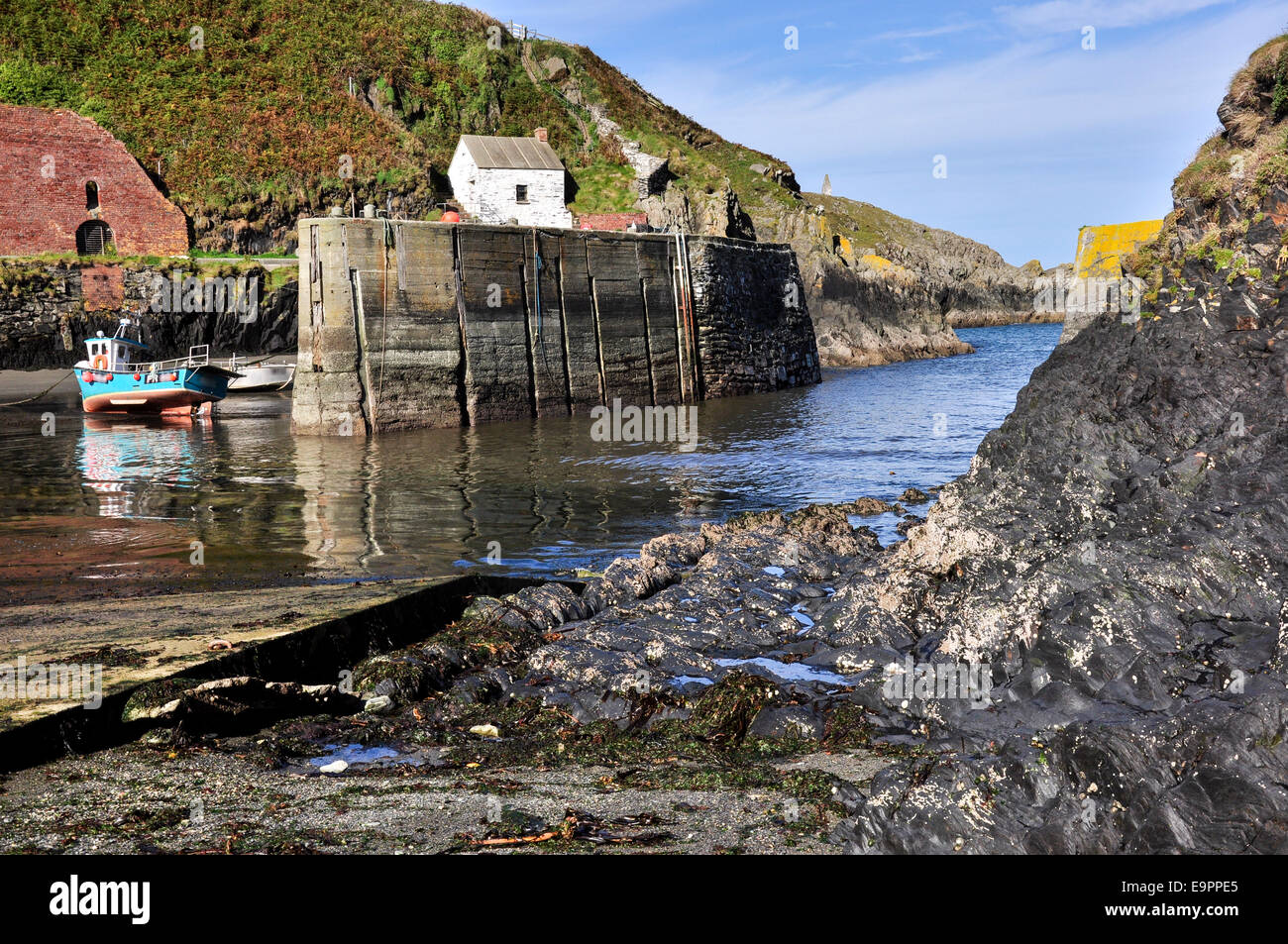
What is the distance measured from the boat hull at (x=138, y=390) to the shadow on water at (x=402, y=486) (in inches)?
32.0

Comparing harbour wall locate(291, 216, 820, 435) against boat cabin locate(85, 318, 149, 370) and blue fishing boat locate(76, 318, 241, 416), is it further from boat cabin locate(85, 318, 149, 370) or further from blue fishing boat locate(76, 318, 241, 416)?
boat cabin locate(85, 318, 149, 370)

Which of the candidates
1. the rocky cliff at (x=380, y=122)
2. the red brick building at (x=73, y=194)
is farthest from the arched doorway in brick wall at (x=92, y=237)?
the rocky cliff at (x=380, y=122)

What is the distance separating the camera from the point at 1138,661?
615 cm

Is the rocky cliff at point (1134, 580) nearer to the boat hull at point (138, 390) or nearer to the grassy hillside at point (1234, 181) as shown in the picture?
the grassy hillside at point (1234, 181)

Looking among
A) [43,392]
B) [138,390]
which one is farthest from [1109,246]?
[43,392]

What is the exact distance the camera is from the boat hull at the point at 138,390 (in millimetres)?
33031

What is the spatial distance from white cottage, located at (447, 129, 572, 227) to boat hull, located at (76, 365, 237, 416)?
71.4ft

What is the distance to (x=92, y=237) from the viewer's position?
1759 inches

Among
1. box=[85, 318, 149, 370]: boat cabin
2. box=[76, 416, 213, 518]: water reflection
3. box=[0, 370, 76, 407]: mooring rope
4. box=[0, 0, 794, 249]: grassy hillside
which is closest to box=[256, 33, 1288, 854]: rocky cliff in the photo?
box=[76, 416, 213, 518]: water reflection

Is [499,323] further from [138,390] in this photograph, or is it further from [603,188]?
[603,188]

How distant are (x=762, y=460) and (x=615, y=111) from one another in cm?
4653

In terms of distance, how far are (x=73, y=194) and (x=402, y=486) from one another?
3416 centimetres
